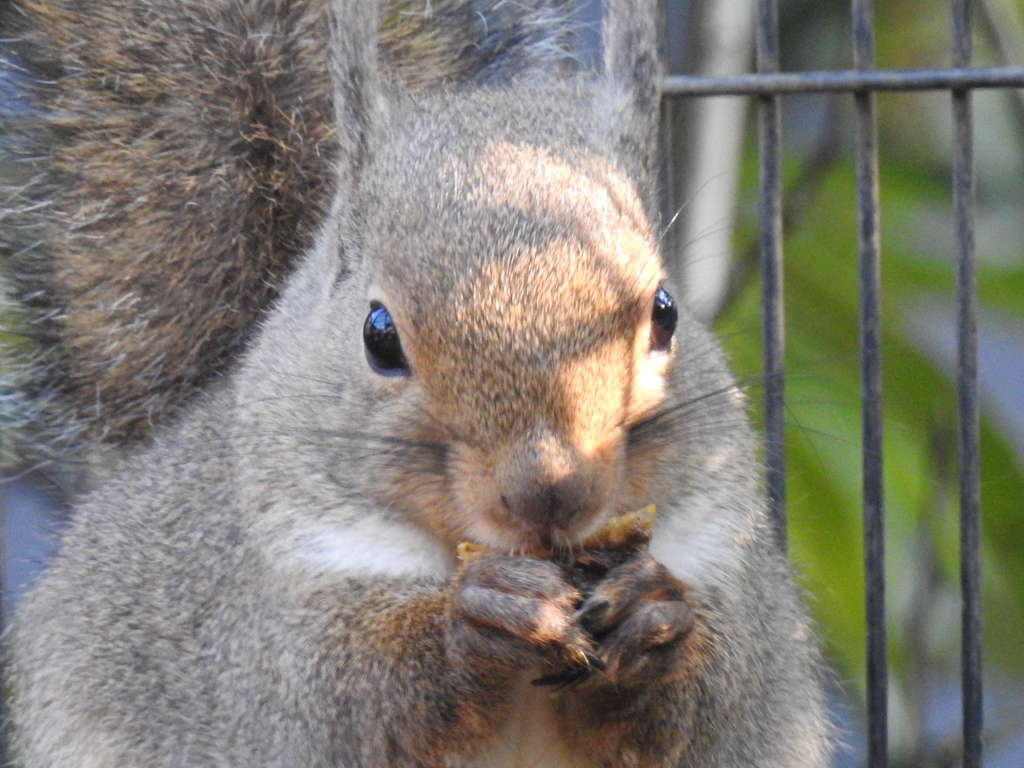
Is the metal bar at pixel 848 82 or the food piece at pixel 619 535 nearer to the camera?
the food piece at pixel 619 535

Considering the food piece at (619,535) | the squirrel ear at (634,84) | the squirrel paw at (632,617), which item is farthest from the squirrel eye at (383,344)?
the squirrel ear at (634,84)

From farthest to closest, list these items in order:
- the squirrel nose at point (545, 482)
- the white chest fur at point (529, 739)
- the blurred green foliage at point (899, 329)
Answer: the blurred green foliage at point (899, 329), the white chest fur at point (529, 739), the squirrel nose at point (545, 482)

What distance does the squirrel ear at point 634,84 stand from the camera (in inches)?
70.8

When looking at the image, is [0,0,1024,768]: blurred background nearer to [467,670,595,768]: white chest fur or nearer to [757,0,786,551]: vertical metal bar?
[757,0,786,551]: vertical metal bar

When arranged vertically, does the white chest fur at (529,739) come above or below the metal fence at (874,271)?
below

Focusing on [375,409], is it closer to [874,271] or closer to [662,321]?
[662,321]

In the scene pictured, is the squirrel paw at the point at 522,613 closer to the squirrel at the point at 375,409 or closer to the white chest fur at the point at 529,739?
the squirrel at the point at 375,409

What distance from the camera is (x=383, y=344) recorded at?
5.01 ft

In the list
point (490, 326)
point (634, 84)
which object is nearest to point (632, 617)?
point (490, 326)

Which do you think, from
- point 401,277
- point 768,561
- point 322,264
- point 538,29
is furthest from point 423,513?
point 538,29

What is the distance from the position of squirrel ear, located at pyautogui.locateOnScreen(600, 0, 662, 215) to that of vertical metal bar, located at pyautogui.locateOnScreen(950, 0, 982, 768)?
51 centimetres

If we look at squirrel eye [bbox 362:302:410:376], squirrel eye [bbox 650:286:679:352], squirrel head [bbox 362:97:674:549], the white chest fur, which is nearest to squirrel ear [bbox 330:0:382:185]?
squirrel head [bbox 362:97:674:549]

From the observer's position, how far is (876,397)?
2.11 metres

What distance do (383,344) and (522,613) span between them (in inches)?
13.1
